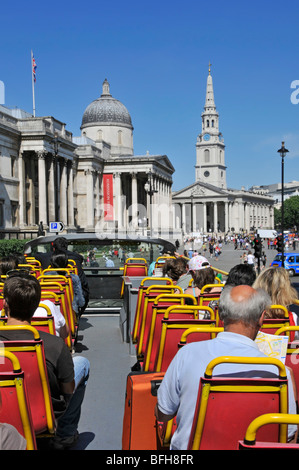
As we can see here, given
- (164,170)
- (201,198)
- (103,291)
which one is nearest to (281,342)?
(103,291)

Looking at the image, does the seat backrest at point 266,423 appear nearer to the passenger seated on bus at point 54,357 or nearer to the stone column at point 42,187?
the passenger seated on bus at point 54,357

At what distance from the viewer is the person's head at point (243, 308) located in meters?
3.35

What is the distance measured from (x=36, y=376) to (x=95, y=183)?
7632 centimetres

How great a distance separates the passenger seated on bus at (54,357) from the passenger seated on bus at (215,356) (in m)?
1.02

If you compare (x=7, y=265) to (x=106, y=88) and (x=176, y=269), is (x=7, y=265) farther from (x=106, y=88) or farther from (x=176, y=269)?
(x=106, y=88)

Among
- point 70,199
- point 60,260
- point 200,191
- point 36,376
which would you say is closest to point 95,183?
point 70,199

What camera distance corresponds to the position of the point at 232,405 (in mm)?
2904

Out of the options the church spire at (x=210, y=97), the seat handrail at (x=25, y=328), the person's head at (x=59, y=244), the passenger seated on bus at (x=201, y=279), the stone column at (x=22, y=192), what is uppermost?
the church spire at (x=210, y=97)

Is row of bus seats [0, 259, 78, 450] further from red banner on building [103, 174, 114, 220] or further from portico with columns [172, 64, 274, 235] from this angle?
portico with columns [172, 64, 274, 235]

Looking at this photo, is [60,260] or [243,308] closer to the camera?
[243,308]

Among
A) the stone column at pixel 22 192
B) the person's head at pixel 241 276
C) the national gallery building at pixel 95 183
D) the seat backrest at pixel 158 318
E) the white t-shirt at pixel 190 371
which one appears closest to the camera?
the white t-shirt at pixel 190 371

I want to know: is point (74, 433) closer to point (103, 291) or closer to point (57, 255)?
point (57, 255)

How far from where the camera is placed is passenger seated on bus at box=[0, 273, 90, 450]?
4082 millimetres

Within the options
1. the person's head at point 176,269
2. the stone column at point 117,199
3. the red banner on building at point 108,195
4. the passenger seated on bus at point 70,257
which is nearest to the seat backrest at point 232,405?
the person's head at point 176,269
